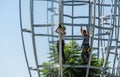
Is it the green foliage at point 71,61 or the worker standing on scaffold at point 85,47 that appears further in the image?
the green foliage at point 71,61

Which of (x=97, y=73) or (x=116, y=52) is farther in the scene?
(x=97, y=73)

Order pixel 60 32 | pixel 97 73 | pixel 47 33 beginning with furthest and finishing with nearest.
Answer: pixel 97 73 < pixel 47 33 < pixel 60 32

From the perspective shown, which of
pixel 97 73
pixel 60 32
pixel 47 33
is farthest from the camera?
pixel 97 73

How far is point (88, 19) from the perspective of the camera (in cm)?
1263

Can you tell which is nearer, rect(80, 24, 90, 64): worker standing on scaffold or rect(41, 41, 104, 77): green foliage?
rect(80, 24, 90, 64): worker standing on scaffold

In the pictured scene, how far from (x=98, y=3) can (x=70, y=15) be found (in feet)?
3.09

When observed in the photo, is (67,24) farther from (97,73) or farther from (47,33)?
(97,73)

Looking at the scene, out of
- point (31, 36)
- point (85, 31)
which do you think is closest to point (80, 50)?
point (85, 31)

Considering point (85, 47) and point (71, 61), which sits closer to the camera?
point (85, 47)

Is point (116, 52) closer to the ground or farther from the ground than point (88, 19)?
closer to the ground

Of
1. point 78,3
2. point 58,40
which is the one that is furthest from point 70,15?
point 58,40

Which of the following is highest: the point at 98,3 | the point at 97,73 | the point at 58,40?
the point at 98,3

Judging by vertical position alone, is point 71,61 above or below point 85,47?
below

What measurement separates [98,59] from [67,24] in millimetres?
2335
